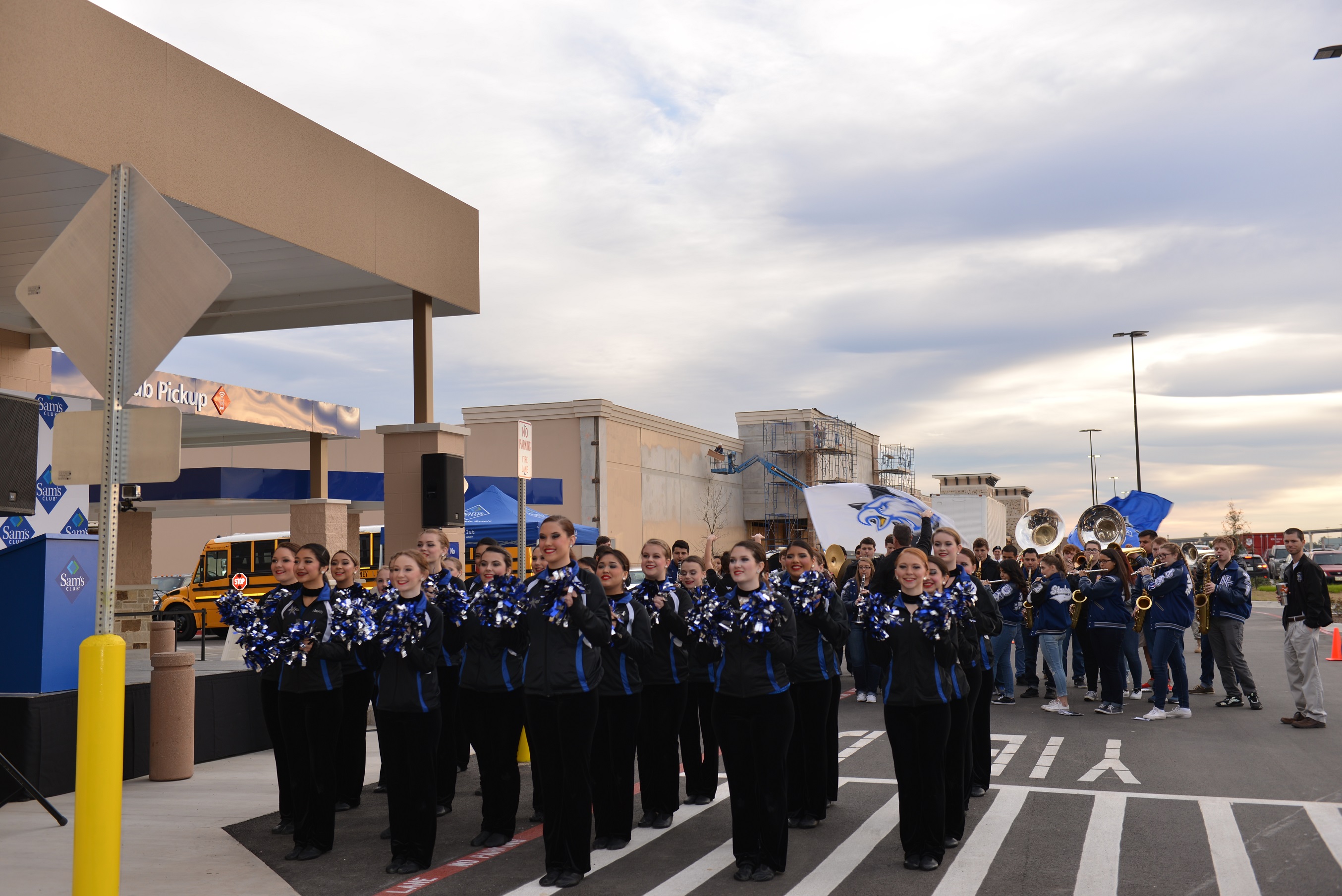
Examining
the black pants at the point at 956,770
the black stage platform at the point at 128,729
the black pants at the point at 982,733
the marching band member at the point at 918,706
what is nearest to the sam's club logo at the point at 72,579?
the black stage platform at the point at 128,729

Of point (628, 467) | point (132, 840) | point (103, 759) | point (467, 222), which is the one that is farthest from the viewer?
point (628, 467)

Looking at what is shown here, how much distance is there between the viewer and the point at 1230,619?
13.0m

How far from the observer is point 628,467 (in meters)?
47.5

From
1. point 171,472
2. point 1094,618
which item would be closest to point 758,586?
Result: point 171,472

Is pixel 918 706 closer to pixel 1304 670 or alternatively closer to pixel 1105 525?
pixel 1304 670

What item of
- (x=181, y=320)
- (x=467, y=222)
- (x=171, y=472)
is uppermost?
(x=467, y=222)

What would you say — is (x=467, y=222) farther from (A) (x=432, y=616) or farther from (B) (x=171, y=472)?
(B) (x=171, y=472)

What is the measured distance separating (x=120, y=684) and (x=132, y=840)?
3.06 m

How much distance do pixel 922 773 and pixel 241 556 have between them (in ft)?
85.5

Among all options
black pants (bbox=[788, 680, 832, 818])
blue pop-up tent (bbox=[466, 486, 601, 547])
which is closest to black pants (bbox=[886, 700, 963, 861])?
black pants (bbox=[788, 680, 832, 818])

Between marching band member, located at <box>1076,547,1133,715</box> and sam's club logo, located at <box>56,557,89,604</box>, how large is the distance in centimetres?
1028

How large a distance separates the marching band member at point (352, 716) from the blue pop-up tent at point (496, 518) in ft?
40.5

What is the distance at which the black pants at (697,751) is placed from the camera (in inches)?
322

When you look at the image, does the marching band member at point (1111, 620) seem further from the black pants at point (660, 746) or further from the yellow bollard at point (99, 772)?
the yellow bollard at point (99, 772)
